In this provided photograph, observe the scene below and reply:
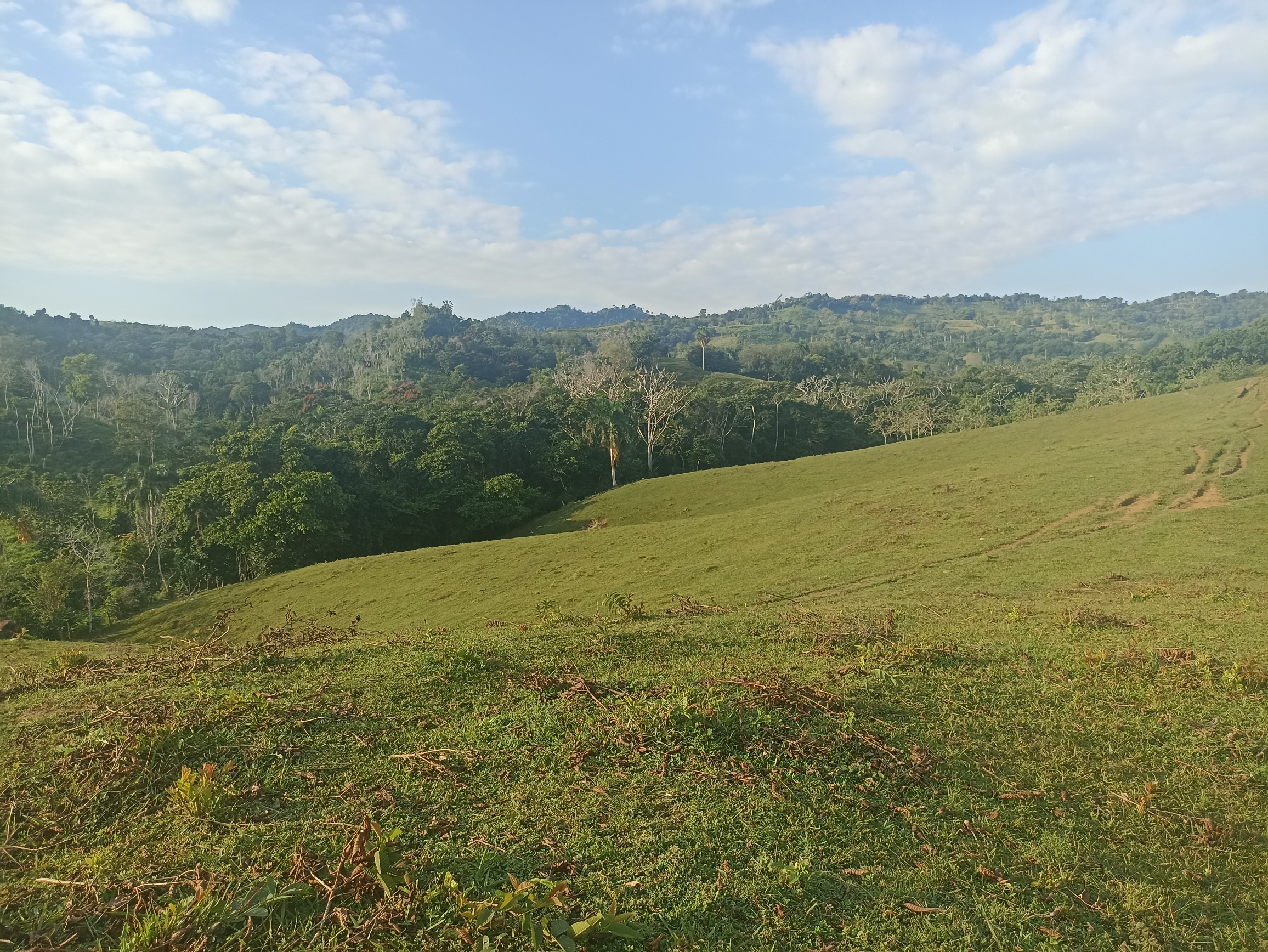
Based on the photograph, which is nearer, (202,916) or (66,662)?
(202,916)

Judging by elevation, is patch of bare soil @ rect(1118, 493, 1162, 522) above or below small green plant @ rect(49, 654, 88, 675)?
below

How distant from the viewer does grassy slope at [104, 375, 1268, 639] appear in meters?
22.9

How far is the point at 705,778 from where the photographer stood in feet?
19.7

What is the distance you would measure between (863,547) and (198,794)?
25824mm

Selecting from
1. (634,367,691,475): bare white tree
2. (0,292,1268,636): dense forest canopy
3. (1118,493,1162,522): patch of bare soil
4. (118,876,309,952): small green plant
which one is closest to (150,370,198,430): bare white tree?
(0,292,1268,636): dense forest canopy

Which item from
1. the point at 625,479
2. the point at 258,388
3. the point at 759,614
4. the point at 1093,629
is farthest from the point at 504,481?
the point at 258,388

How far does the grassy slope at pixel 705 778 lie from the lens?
15.1 feet

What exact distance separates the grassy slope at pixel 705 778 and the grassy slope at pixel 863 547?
989cm

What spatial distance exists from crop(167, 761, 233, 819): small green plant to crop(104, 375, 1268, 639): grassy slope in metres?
16.8

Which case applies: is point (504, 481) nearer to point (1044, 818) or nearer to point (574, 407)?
point (574, 407)

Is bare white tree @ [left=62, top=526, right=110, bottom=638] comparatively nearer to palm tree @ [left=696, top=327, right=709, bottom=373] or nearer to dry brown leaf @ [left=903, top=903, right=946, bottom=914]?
dry brown leaf @ [left=903, top=903, right=946, bottom=914]

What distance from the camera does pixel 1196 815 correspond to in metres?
6.07

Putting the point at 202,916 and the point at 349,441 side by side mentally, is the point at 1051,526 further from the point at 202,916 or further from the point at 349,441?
the point at 349,441

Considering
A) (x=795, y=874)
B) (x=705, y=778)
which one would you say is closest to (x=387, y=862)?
(x=705, y=778)
